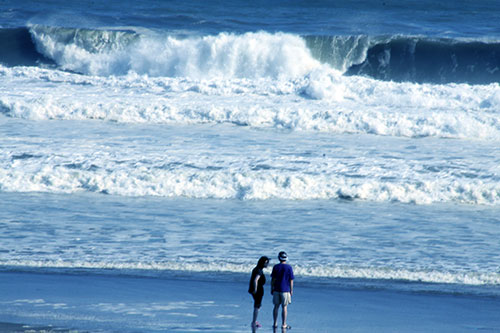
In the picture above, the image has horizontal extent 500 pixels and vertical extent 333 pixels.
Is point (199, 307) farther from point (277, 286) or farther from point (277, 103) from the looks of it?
point (277, 103)

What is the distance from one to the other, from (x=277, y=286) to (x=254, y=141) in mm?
8954

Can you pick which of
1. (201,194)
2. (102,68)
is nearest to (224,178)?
(201,194)

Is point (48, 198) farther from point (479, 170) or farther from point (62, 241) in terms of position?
point (479, 170)

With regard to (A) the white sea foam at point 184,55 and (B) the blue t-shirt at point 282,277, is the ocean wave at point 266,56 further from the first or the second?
(B) the blue t-shirt at point 282,277

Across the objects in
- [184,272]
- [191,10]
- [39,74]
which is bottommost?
[184,272]

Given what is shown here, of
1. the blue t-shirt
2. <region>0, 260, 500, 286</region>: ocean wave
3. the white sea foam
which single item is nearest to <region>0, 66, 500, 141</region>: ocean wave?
the white sea foam

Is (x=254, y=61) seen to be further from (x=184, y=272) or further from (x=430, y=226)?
(x=184, y=272)

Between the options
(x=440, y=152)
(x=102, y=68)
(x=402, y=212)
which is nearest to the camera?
(x=402, y=212)

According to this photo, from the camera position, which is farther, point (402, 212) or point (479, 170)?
point (479, 170)

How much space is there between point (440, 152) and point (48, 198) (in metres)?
7.56

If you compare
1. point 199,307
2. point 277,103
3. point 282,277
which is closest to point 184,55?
point 277,103

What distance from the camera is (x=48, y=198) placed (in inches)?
Answer: 491

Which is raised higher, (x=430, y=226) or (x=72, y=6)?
(x=72, y=6)

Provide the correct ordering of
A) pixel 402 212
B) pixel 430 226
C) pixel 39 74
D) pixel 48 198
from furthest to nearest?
1. pixel 39 74
2. pixel 48 198
3. pixel 402 212
4. pixel 430 226
